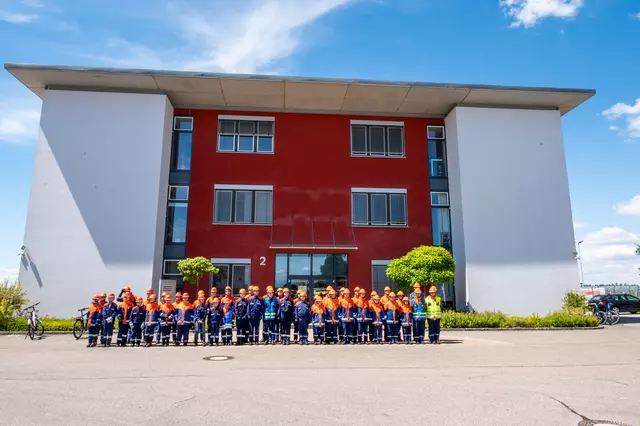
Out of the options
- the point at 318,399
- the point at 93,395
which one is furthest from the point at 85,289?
the point at 318,399

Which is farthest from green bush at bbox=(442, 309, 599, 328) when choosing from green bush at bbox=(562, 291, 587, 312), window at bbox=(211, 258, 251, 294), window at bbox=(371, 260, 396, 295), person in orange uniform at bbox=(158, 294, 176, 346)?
person in orange uniform at bbox=(158, 294, 176, 346)

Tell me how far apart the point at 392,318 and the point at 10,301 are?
14871mm

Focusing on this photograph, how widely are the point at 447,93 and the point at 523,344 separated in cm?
1319

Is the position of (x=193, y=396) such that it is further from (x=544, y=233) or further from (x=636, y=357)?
(x=544, y=233)

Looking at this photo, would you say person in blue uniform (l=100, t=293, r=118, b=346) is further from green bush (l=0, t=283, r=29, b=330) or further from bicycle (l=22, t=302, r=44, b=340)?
green bush (l=0, t=283, r=29, b=330)

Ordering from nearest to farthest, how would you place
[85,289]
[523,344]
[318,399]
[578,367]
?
[318,399]
[578,367]
[523,344]
[85,289]

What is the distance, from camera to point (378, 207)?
2331cm

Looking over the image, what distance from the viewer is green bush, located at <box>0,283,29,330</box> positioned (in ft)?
55.7

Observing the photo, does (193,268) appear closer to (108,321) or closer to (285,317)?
(108,321)

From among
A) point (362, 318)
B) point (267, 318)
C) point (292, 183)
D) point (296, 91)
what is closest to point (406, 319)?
point (362, 318)

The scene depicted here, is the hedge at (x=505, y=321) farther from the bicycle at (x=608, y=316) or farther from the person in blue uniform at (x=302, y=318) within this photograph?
the person in blue uniform at (x=302, y=318)

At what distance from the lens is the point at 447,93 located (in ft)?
73.0

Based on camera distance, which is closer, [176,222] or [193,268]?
[193,268]

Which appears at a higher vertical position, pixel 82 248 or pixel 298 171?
pixel 298 171
